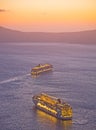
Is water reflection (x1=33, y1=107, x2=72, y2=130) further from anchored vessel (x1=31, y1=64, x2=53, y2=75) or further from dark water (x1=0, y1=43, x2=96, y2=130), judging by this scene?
anchored vessel (x1=31, y1=64, x2=53, y2=75)

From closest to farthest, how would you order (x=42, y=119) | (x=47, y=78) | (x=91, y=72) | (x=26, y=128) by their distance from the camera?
(x=26, y=128), (x=42, y=119), (x=47, y=78), (x=91, y=72)

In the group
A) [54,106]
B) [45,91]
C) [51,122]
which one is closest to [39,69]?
[45,91]

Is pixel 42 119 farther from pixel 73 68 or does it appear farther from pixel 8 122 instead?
pixel 73 68

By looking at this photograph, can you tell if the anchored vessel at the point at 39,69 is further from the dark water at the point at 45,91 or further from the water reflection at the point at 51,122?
the water reflection at the point at 51,122

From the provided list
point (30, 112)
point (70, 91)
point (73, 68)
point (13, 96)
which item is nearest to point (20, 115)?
point (30, 112)

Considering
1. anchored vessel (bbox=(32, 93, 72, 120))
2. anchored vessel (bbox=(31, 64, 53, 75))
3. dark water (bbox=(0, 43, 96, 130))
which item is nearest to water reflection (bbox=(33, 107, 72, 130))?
dark water (bbox=(0, 43, 96, 130))

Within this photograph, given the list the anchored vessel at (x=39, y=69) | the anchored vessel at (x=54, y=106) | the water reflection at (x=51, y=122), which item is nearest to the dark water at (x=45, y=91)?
the water reflection at (x=51, y=122)
